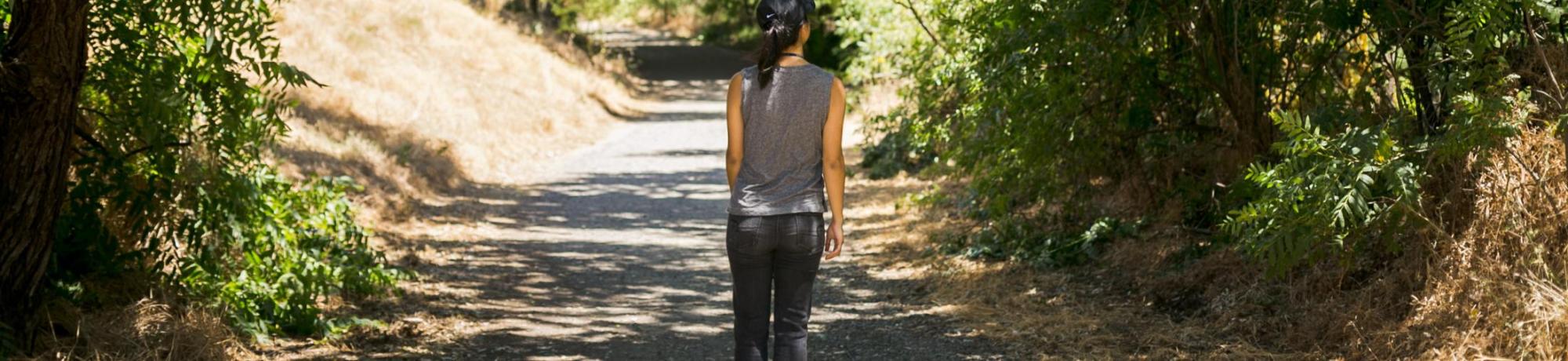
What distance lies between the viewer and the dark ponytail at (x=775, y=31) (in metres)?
4.45

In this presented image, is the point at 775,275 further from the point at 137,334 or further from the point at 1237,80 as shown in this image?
the point at 1237,80

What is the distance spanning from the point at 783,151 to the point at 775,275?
1.56ft

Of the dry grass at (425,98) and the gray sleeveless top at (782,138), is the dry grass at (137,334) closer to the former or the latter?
the gray sleeveless top at (782,138)

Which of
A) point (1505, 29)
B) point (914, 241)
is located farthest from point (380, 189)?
point (1505, 29)

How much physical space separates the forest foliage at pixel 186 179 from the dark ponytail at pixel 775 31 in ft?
7.69


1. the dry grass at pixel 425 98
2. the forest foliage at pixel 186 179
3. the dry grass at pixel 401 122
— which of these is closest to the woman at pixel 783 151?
the forest foliage at pixel 186 179

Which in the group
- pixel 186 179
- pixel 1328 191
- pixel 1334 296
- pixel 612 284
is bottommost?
pixel 612 284

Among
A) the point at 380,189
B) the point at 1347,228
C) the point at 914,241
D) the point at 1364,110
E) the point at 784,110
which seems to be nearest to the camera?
the point at 784,110

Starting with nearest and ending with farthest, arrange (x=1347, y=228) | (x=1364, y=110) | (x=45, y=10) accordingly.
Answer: (x=45, y=10) < (x=1347, y=228) < (x=1364, y=110)

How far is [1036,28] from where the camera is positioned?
7.32 metres

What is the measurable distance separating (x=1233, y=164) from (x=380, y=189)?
26.0 ft

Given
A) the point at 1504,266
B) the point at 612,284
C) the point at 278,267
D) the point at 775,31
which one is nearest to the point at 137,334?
the point at 278,267

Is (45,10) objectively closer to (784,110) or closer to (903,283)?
(784,110)

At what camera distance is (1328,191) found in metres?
5.15
